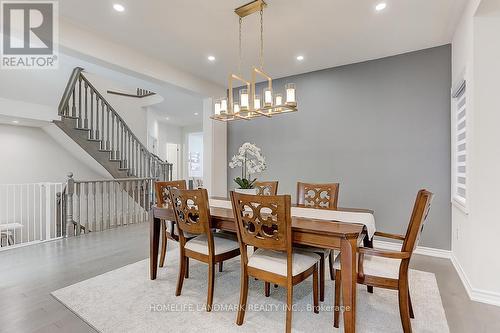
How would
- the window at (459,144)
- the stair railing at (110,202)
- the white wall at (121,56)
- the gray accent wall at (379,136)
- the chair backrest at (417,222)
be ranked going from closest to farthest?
the chair backrest at (417,222) < the window at (459,144) < the white wall at (121,56) < the gray accent wall at (379,136) < the stair railing at (110,202)

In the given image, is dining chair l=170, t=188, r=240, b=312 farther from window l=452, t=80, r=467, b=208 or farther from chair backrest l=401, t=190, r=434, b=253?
window l=452, t=80, r=467, b=208

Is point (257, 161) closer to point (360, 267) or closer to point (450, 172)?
point (360, 267)

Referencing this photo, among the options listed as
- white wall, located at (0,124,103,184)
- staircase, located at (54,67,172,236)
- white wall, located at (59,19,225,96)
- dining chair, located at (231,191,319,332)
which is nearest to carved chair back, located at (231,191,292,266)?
dining chair, located at (231,191,319,332)

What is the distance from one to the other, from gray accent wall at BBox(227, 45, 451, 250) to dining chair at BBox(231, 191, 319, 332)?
225 cm

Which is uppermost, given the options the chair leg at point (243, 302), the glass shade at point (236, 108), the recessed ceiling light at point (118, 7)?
the recessed ceiling light at point (118, 7)

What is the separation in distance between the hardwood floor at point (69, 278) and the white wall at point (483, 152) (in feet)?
0.89

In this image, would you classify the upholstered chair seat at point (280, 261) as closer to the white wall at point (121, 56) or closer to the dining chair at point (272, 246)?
the dining chair at point (272, 246)

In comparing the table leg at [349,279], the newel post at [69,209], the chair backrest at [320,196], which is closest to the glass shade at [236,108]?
A: the chair backrest at [320,196]

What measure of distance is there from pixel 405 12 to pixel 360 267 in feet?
8.61

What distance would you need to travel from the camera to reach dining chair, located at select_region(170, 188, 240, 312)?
2133 millimetres

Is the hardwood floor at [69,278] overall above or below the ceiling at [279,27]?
below

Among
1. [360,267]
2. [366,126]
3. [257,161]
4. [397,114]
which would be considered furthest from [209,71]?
[360,267]

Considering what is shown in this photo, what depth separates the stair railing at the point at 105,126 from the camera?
540cm

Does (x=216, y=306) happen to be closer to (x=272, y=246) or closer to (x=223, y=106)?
(x=272, y=246)
